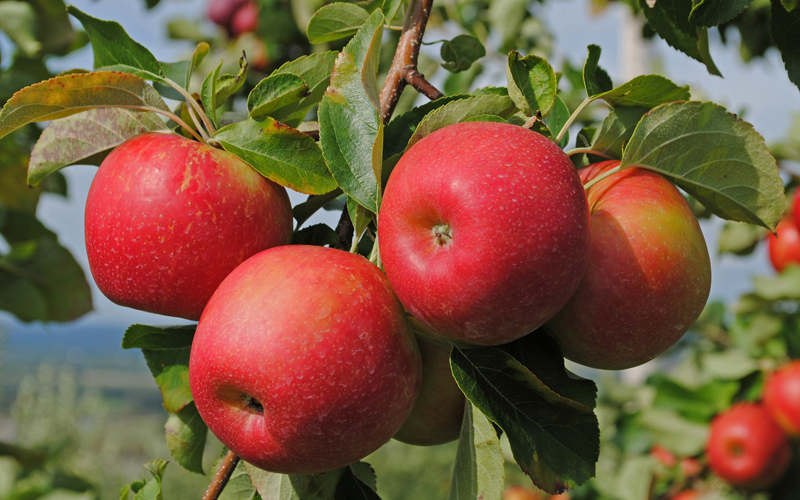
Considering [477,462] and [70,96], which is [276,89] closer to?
[70,96]

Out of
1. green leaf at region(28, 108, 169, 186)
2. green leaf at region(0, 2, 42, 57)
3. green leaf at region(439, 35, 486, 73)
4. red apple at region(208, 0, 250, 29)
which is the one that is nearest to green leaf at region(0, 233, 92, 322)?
green leaf at region(0, 2, 42, 57)

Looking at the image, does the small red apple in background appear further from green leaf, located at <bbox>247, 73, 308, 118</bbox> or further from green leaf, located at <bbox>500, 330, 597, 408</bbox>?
green leaf, located at <bbox>247, 73, 308, 118</bbox>

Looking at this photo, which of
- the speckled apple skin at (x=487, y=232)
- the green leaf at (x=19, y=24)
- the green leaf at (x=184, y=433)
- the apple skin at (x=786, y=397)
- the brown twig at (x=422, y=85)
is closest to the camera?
the speckled apple skin at (x=487, y=232)

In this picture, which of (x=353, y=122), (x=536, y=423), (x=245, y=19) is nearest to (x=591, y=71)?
(x=353, y=122)

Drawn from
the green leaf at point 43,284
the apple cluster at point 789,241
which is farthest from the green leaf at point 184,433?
the apple cluster at point 789,241

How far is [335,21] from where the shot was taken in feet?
3.03

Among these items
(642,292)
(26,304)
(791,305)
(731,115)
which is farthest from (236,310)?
(791,305)

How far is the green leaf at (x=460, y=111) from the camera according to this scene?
2.16 feet

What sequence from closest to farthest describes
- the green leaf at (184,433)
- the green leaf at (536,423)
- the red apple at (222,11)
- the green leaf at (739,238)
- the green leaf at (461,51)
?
the green leaf at (536,423)
the green leaf at (184,433)
the green leaf at (461,51)
the green leaf at (739,238)
the red apple at (222,11)

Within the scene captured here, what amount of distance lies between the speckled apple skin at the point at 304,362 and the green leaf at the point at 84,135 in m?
0.26

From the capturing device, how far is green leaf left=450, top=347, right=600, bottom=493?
638 millimetres

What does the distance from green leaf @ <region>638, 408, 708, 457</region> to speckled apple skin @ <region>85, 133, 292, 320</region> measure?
2.05 meters

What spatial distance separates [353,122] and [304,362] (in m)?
0.27

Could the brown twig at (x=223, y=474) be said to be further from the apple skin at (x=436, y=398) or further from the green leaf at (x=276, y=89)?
the green leaf at (x=276, y=89)
